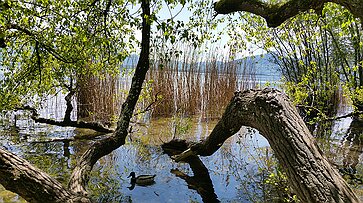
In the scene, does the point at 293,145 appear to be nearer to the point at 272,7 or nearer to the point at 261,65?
the point at 272,7

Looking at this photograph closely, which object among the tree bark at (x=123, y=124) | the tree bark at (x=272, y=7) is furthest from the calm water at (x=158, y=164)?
the tree bark at (x=272, y=7)

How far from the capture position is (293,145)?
2035 millimetres

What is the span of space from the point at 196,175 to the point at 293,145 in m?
2.23

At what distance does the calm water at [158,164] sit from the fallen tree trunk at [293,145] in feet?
3.86

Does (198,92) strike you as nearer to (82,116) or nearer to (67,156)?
(82,116)

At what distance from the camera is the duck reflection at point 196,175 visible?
11.8 ft

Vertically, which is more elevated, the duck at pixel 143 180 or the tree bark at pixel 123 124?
the tree bark at pixel 123 124

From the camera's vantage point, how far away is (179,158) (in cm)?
438

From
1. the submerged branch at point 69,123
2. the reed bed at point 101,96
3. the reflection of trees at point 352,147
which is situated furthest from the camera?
the reed bed at point 101,96

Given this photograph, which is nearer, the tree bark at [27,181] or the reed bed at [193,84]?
the tree bark at [27,181]

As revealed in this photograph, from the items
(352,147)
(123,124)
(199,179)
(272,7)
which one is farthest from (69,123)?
(352,147)

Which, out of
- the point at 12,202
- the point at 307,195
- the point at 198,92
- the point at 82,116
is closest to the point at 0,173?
the point at 12,202

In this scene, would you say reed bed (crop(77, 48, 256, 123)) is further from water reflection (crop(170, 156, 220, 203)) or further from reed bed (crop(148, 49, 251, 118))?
water reflection (crop(170, 156, 220, 203))

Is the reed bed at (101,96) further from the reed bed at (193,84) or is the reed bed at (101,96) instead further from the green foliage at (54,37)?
the green foliage at (54,37)
